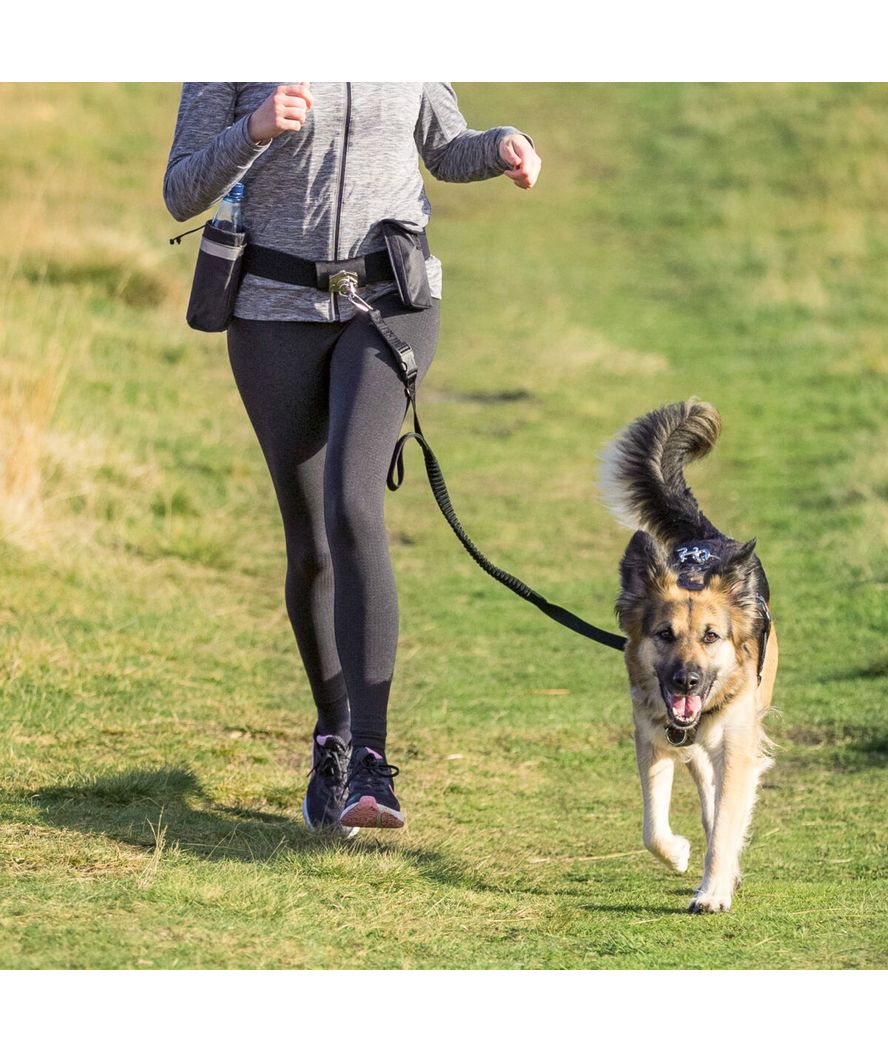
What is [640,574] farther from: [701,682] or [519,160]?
[519,160]

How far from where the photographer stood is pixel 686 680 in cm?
413

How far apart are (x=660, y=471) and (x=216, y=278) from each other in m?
1.73

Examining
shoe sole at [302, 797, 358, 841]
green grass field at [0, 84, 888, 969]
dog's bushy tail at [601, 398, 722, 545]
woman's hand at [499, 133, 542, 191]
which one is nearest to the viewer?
green grass field at [0, 84, 888, 969]

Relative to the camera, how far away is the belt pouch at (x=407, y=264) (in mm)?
4008

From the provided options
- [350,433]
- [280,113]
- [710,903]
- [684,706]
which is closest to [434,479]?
[350,433]

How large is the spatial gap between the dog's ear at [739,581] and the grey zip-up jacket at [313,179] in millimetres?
1262

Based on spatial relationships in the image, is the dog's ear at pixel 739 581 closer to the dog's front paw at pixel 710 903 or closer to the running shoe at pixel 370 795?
the dog's front paw at pixel 710 903

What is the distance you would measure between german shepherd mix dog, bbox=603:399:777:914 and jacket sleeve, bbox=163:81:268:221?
158 cm

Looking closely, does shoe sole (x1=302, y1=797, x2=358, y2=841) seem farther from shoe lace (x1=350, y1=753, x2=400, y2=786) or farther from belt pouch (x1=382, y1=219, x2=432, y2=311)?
belt pouch (x1=382, y1=219, x2=432, y2=311)

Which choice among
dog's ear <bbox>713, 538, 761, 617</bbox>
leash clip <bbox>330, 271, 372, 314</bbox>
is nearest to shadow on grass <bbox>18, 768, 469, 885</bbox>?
dog's ear <bbox>713, 538, 761, 617</bbox>

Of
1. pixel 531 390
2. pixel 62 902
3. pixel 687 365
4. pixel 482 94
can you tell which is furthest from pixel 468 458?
pixel 482 94

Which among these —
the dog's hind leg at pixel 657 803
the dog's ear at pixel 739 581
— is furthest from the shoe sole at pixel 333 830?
the dog's ear at pixel 739 581

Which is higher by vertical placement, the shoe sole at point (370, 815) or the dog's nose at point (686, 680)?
the dog's nose at point (686, 680)

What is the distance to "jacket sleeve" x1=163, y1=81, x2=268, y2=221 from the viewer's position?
3818 millimetres
